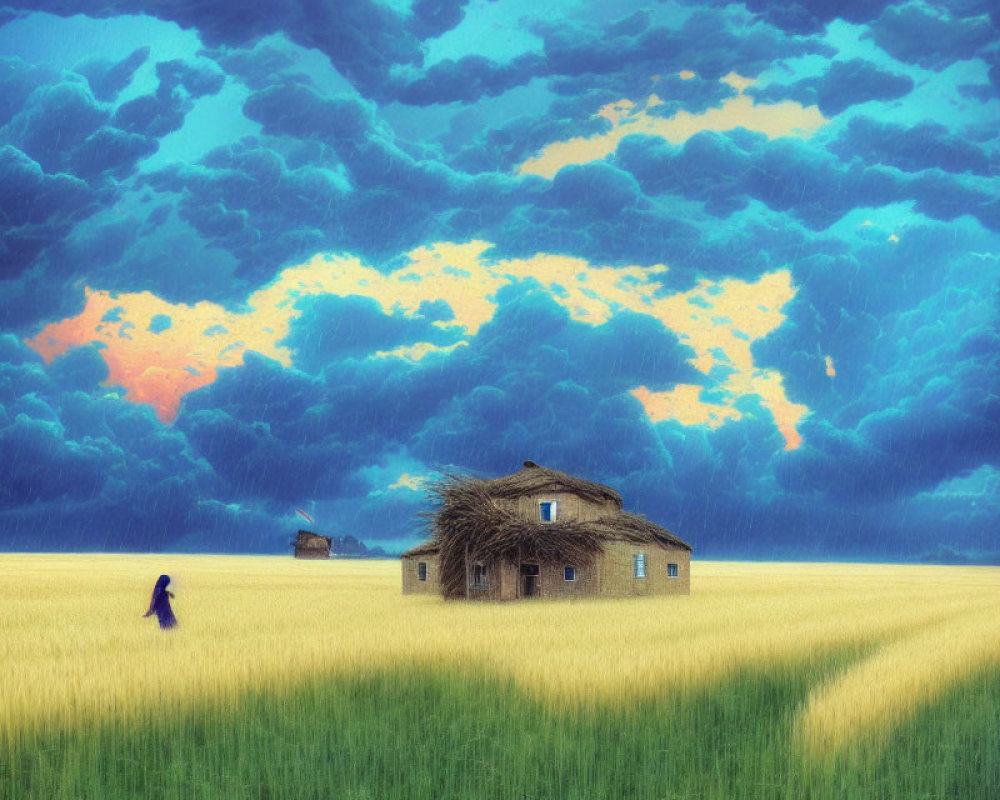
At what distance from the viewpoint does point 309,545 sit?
461 feet

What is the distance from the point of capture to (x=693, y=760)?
1112 centimetres

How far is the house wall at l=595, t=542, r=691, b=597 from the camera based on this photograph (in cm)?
4681

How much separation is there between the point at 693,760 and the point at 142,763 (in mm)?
6851

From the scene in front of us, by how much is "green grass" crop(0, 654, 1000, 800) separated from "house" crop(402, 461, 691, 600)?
1155 inches

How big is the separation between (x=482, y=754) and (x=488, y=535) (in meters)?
32.6

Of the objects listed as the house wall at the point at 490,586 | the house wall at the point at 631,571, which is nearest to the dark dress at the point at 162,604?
the house wall at the point at 490,586

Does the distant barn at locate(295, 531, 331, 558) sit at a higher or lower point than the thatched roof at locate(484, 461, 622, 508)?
lower

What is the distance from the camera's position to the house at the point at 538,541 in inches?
1738

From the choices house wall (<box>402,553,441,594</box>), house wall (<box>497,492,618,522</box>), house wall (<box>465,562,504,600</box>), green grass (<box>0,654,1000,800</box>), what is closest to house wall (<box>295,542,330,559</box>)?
house wall (<box>402,553,441,594</box>)

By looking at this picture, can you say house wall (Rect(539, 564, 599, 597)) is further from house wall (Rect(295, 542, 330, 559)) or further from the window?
house wall (Rect(295, 542, 330, 559))

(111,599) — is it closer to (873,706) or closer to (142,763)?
(142,763)

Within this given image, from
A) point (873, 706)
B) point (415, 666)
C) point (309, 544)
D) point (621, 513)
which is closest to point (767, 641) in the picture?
point (873, 706)

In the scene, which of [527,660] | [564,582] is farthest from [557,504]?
[527,660]

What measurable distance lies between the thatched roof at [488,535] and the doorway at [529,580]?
Result: 766 millimetres
